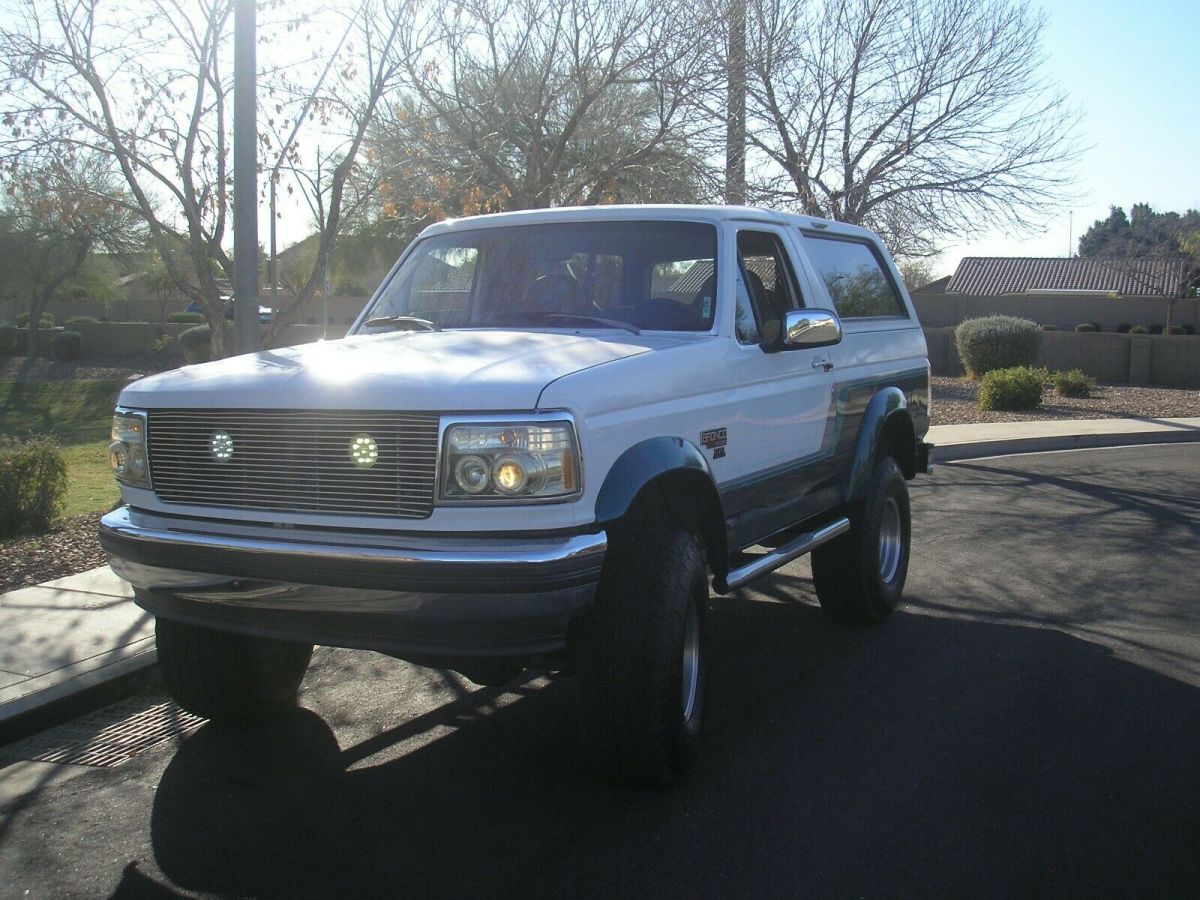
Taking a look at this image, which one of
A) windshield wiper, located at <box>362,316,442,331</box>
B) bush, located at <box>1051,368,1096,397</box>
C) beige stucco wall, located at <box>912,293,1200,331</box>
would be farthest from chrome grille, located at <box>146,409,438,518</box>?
beige stucco wall, located at <box>912,293,1200,331</box>

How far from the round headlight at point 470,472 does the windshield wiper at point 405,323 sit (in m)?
1.79

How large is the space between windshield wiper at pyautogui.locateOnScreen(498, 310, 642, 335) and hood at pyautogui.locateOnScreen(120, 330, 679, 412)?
100 mm

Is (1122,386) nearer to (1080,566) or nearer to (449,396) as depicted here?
(1080,566)

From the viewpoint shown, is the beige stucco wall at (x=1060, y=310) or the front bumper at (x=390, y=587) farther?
the beige stucco wall at (x=1060, y=310)

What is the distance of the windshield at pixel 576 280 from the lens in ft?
17.7

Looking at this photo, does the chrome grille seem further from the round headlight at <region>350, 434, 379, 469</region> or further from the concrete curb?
the concrete curb

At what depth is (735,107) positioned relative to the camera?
14875mm

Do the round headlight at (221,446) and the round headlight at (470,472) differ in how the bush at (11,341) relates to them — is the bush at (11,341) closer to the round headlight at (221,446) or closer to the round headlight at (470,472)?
the round headlight at (221,446)

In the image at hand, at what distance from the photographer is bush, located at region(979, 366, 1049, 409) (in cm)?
2062

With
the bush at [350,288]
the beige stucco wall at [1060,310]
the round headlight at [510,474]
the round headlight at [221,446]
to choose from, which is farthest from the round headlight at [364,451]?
the bush at [350,288]

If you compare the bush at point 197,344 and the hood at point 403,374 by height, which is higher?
the hood at point 403,374

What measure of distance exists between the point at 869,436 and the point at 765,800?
2768mm

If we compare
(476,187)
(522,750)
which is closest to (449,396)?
(522,750)

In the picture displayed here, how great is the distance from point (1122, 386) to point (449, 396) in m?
25.9
